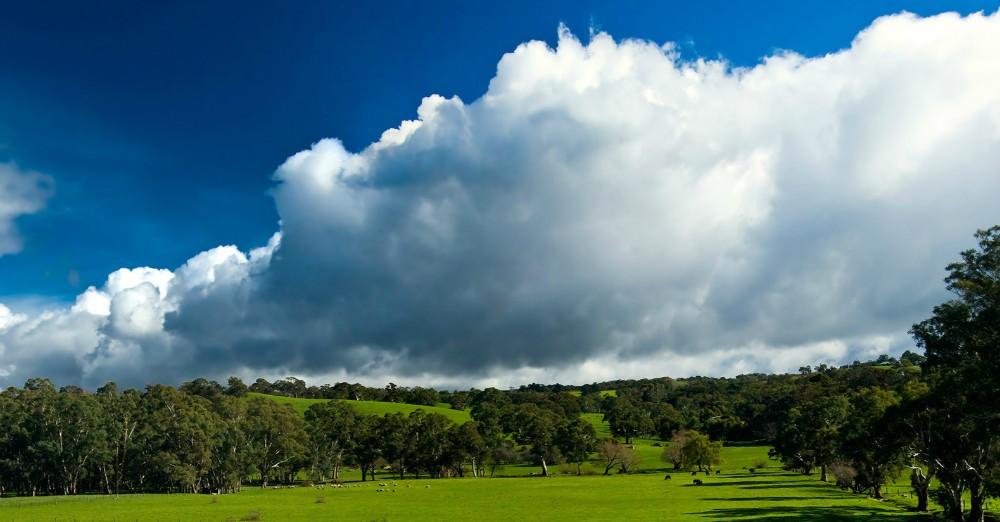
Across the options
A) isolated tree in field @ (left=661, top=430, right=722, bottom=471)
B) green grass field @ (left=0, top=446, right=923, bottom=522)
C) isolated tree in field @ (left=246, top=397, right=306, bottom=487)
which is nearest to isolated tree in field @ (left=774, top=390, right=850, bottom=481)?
isolated tree in field @ (left=661, top=430, right=722, bottom=471)

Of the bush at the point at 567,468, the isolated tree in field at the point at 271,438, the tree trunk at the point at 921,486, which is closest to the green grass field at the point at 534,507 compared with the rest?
the tree trunk at the point at 921,486

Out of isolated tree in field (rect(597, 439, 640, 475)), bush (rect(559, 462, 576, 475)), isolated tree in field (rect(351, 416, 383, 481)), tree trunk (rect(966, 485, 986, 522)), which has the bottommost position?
bush (rect(559, 462, 576, 475))

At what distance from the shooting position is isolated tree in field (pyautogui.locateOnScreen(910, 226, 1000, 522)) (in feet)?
127

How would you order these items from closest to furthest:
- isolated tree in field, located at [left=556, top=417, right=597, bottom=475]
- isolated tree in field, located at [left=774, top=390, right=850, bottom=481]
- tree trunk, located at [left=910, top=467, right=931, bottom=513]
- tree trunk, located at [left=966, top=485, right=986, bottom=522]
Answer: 1. tree trunk, located at [left=966, top=485, right=986, bottom=522]
2. tree trunk, located at [left=910, top=467, right=931, bottom=513]
3. isolated tree in field, located at [left=774, top=390, right=850, bottom=481]
4. isolated tree in field, located at [left=556, top=417, right=597, bottom=475]

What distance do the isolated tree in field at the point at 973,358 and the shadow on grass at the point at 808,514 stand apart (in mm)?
7694

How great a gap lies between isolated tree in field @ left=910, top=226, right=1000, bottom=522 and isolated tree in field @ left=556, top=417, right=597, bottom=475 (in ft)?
360

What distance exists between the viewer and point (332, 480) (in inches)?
5930

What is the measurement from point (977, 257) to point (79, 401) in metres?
136

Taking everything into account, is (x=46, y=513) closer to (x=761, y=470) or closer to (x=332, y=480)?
(x=332, y=480)

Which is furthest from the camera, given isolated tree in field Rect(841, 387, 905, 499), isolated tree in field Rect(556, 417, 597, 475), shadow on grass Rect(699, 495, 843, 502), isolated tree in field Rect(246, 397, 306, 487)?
isolated tree in field Rect(556, 417, 597, 475)

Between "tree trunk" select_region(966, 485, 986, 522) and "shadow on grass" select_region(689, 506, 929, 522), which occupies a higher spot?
"tree trunk" select_region(966, 485, 986, 522)

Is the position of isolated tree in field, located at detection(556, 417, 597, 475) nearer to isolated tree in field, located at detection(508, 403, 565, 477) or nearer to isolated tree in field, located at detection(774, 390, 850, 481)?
isolated tree in field, located at detection(508, 403, 565, 477)

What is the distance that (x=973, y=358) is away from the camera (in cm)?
4078

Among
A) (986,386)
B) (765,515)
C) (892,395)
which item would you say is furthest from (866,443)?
(986,386)
